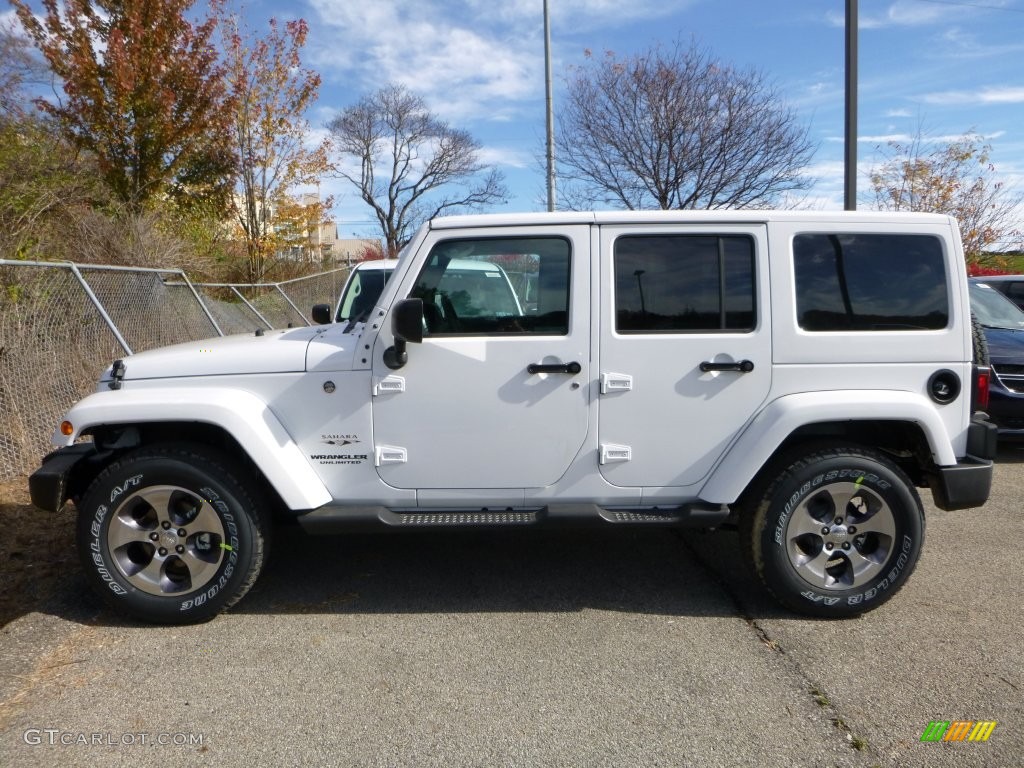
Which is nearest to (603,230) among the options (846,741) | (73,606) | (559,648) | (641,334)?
(641,334)

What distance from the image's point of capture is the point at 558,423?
377 cm

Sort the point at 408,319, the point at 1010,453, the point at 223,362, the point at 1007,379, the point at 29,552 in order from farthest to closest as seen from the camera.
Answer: the point at 1010,453
the point at 1007,379
the point at 29,552
the point at 223,362
the point at 408,319

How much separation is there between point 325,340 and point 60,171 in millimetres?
8425

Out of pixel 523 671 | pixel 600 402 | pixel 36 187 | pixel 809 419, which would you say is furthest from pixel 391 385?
pixel 36 187

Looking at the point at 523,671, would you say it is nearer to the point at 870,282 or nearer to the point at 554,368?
the point at 554,368

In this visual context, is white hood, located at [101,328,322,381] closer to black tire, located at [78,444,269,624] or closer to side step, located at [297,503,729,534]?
black tire, located at [78,444,269,624]

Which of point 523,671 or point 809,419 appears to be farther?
point 809,419

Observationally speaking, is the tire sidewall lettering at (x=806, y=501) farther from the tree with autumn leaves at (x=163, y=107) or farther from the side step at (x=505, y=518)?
the tree with autumn leaves at (x=163, y=107)

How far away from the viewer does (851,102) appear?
7.90 m

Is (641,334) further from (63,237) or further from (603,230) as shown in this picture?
(63,237)

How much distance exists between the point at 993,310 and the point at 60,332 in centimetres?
948

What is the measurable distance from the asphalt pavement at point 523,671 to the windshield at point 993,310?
452 centimetres

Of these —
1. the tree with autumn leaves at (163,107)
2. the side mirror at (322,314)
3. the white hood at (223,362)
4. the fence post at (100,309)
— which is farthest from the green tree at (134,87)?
the white hood at (223,362)

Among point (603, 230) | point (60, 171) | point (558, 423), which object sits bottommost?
point (558, 423)
